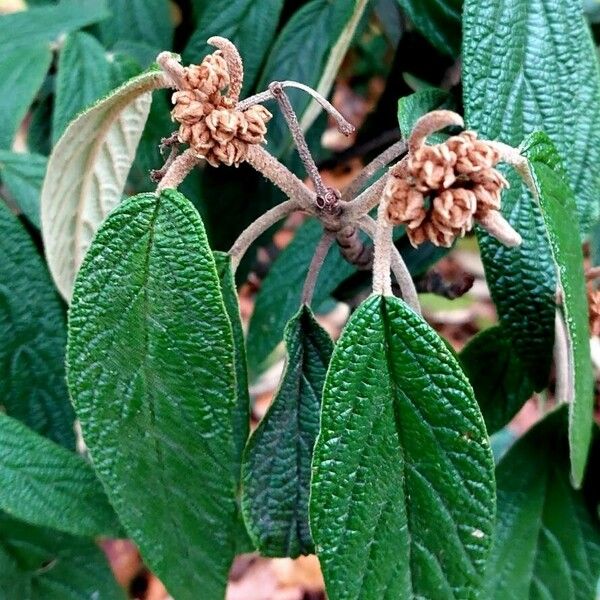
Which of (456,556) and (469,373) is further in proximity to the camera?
(469,373)

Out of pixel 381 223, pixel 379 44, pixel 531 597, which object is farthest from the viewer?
pixel 379 44

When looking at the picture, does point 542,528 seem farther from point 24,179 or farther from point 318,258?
point 24,179

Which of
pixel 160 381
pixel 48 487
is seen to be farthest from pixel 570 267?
pixel 48 487

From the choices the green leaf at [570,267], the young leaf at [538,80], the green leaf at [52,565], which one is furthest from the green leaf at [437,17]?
the green leaf at [52,565]

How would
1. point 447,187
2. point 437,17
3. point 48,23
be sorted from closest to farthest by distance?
point 447,187 < point 437,17 < point 48,23

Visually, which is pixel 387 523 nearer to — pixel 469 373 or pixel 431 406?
pixel 431 406

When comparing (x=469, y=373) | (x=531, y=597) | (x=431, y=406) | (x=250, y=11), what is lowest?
(x=531, y=597)

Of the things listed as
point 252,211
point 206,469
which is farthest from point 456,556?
point 252,211
